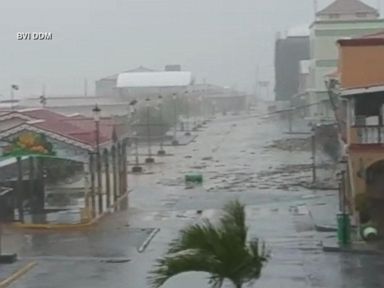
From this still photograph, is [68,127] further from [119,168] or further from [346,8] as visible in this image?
[346,8]

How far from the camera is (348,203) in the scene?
25859 mm

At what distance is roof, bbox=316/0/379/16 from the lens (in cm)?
8200

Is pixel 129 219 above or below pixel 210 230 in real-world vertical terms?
below

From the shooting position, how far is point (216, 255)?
30.6 feet

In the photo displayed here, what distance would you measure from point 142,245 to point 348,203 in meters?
6.02

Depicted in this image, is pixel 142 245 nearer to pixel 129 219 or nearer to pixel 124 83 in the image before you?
pixel 129 219

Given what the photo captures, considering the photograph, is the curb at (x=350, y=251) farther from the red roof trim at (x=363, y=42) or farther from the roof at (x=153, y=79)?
the roof at (x=153, y=79)

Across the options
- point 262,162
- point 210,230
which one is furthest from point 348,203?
point 262,162

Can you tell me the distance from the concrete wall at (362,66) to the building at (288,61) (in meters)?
92.9

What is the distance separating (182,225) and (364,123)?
16.7ft

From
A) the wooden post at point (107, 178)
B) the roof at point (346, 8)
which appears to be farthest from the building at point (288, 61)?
the wooden post at point (107, 178)

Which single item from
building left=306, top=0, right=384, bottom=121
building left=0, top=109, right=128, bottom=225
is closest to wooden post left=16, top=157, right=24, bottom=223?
building left=0, top=109, right=128, bottom=225

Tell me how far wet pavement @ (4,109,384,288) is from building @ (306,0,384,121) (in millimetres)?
31357

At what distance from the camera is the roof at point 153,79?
12606 cm
